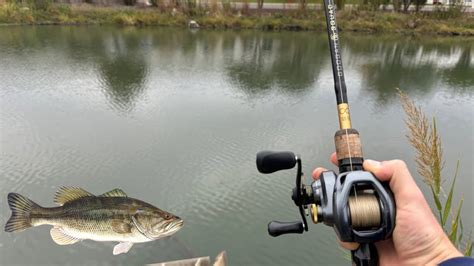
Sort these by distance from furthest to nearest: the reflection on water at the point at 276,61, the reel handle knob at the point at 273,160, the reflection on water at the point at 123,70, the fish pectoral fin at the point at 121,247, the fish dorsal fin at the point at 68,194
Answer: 1. the reflection on water at the point at 276,61
2. the reflection on water at the point at 123,70
3. the fish dorsal fin at the point at 68,194
4. the fish pectoral fin at the point at 121,247
5. the reel handle knob at the point at 273,160

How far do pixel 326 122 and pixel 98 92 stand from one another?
4775 millimetres

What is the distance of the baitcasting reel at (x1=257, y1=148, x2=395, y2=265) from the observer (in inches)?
42.5

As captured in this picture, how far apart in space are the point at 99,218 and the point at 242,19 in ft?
58.0

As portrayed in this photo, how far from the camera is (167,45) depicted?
1382cm

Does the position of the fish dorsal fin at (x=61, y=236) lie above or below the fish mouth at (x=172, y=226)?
below

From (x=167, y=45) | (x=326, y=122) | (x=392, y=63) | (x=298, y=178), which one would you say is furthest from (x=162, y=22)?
(x=298, y=178)

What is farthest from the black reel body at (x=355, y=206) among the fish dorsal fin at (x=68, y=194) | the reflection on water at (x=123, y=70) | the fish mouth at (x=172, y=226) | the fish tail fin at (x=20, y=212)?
the reflection on water at (x=123, y=70)

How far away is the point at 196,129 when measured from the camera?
6418mm

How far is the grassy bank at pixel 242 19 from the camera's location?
1681 centimetres

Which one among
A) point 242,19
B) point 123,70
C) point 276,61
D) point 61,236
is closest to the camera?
point 61,236

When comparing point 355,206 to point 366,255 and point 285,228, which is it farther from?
point 285,228

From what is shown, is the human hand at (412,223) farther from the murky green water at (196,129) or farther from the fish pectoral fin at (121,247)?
the murky green water at (196,129)

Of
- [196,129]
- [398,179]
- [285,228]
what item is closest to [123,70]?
[196,129]

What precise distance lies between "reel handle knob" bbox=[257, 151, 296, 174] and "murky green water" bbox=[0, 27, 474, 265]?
2.62 meters
